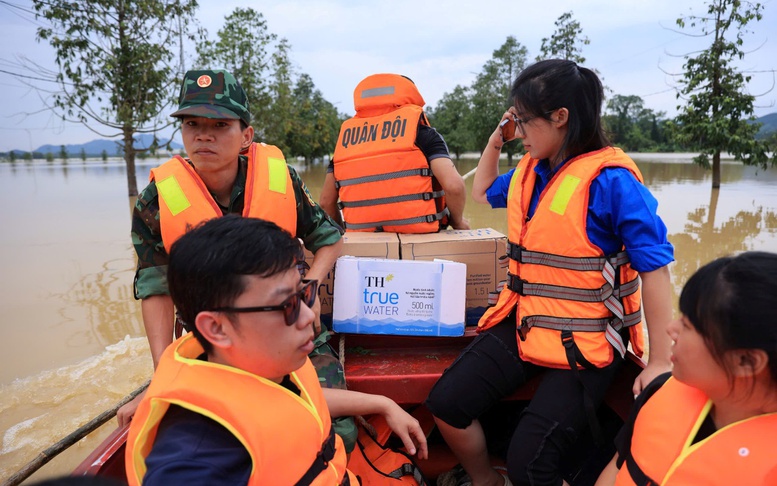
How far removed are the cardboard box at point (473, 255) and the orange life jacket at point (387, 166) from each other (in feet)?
1.28

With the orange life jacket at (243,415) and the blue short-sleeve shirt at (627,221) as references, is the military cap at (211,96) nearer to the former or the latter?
the orange life jacket at (243,415)

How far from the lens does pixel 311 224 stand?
2219mm

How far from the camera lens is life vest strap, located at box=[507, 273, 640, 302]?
1.73m

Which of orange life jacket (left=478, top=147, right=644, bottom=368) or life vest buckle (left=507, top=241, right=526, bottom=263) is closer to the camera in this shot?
orange life jacket (left=478, top=147, right=644, bottom=368)

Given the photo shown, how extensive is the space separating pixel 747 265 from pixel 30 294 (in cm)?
774

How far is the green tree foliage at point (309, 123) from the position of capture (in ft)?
60.1

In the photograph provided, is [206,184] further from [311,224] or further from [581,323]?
[581,323]

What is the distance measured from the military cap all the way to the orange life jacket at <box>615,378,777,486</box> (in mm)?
1688

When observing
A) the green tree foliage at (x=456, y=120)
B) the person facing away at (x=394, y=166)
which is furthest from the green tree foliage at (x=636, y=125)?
the person facing away at (x=394, y=166)

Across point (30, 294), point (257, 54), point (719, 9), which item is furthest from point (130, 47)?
point (719, 9)

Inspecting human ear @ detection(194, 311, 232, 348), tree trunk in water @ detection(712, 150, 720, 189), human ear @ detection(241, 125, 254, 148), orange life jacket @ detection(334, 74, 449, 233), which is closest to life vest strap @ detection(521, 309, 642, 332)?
human ear @ detection(194, 311, 232, 348)

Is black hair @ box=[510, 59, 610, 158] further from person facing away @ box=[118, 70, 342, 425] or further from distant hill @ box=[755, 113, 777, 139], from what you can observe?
distant hill @ box=[755, 113, 777, 139]

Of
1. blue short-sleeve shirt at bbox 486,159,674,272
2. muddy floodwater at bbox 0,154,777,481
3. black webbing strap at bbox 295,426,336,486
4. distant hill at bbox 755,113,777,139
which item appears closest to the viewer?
black webbing strap at bbox 295,426,336,486

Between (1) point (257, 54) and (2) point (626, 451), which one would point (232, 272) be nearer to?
(2) point (626, 451)
